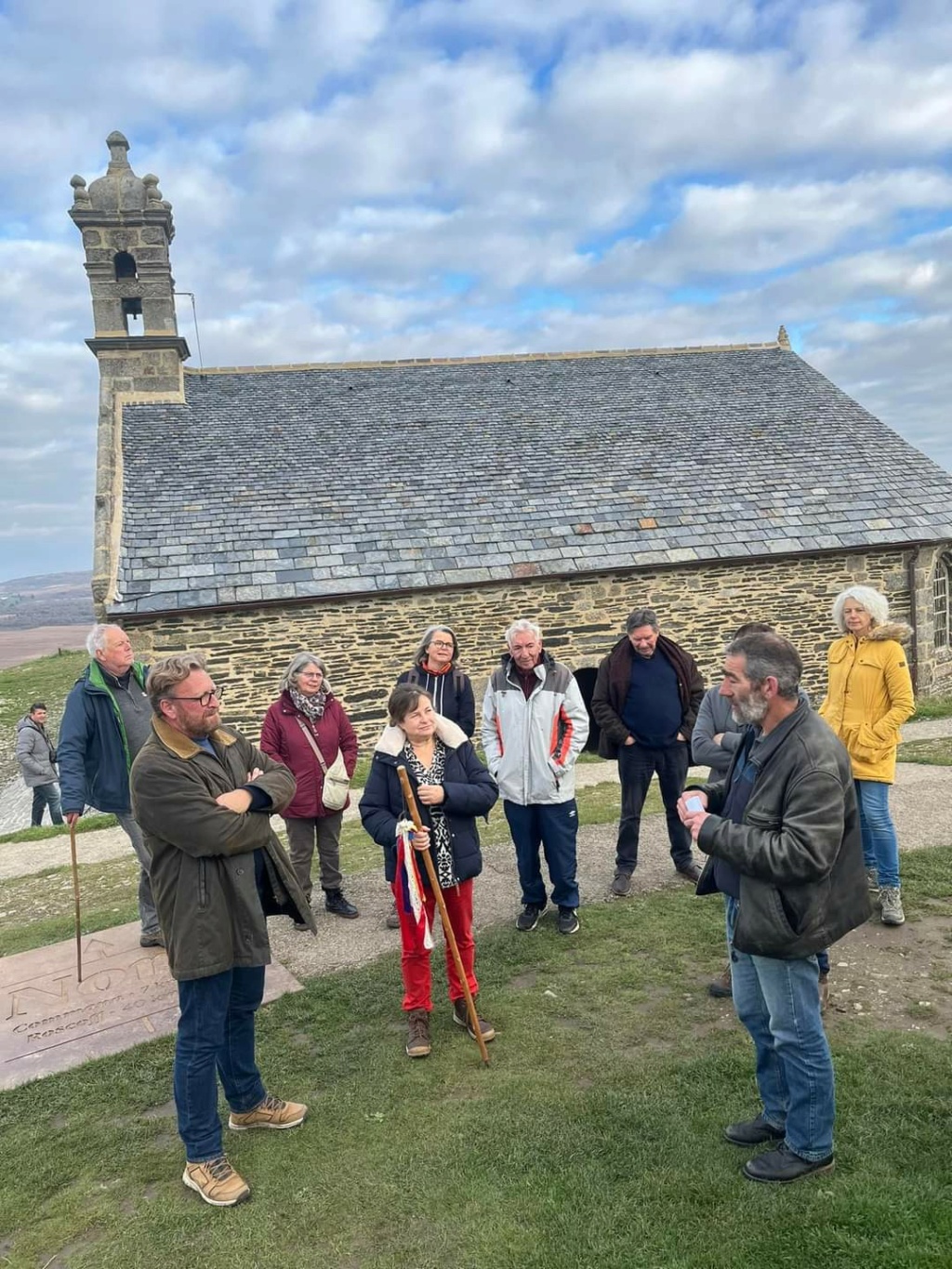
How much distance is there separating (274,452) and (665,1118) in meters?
13.7

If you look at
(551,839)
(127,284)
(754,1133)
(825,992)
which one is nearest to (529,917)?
(551,839)

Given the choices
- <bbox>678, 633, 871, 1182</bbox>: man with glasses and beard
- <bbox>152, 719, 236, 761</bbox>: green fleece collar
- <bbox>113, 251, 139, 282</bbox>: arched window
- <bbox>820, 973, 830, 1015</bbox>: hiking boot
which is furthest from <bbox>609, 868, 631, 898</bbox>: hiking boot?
<bbox>113, 251, 139, 282</bbox>: arched window

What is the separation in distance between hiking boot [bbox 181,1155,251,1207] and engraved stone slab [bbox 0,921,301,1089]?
1.42 meters

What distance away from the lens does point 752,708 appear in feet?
9.43

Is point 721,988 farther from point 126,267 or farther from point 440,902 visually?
point 126,267

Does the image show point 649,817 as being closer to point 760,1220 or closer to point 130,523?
point 760,1220

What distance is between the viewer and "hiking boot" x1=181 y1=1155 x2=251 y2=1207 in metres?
3.09

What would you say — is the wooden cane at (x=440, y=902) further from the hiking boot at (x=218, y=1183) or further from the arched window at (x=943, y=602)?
the arched window at (x=943, y=602)

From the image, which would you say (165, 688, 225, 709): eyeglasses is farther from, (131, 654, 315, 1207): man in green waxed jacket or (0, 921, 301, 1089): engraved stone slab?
(0, 921, 301, 1089): engraved stone slab

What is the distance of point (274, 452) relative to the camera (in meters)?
15.0

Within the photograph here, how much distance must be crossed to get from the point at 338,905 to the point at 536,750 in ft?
7.03

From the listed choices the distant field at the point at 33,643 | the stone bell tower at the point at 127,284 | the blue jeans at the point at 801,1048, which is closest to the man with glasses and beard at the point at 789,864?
the blue jeans at the point at 801,1048

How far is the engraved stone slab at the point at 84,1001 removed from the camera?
14.3 feet

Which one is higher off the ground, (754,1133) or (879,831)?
(879,831)
